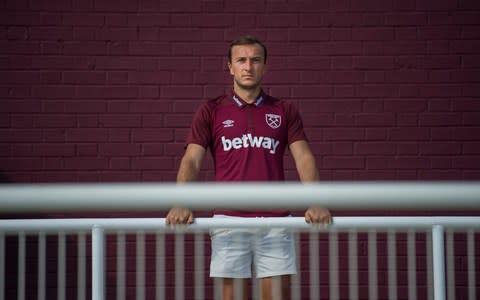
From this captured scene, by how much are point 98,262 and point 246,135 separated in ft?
2.78

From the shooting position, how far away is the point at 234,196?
0.97 m

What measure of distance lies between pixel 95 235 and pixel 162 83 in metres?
2.50

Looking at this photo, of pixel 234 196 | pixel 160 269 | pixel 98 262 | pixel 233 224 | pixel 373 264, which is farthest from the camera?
pixel 373 264

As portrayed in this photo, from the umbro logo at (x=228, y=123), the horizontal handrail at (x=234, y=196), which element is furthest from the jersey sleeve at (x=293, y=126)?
the horizontal handrail at (x=234, y=196)

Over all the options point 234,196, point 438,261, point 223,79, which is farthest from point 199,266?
point 234,196

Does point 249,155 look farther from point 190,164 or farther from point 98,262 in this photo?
point 98,262

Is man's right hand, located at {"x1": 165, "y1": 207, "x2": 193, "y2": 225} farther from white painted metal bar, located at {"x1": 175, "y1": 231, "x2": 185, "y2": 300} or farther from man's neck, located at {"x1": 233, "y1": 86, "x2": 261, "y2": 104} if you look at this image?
man's neck, located at {"x1": 233, "y1": 86, "x2": 261, "y2": 104}

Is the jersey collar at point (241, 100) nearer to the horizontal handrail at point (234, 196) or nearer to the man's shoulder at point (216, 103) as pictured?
the man's shoulder at point (216, 103)

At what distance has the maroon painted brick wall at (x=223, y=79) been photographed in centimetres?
534

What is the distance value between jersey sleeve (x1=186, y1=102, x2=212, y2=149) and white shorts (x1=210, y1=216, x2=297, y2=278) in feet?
1.38

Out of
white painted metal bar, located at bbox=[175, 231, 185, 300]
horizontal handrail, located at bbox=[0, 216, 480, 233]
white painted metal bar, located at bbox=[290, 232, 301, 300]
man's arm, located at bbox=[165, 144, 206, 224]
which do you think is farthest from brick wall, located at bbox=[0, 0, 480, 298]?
horizontal handrail, located at bbox=[0, 216, 480, 233]

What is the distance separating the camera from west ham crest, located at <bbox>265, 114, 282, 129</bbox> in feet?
10.6

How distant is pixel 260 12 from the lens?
213 inches

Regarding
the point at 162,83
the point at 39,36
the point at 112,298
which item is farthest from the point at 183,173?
the point at 39,36
